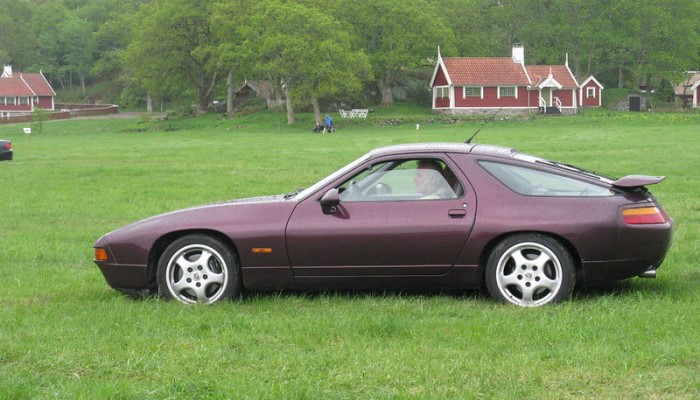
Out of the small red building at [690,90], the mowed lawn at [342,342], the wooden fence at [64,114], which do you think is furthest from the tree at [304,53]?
the mowed lawn at [342,342]

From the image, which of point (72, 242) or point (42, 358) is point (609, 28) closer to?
point (72, 242)

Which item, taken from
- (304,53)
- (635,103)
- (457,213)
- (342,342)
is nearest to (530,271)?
(457,213)

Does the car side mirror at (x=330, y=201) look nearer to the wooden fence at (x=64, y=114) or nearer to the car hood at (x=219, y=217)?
the car hood at (x=219, y=217)

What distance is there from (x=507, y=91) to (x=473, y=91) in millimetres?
2925

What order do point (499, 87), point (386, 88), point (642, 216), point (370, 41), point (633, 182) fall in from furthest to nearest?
point (386, 88) < point (499, 87) < point (370, 41) < point (633, 182) < point (642, 216)

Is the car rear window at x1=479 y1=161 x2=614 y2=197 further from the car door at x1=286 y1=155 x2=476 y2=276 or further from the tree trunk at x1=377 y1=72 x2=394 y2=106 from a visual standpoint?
the tree trunk at x1=377 y1=72 x2=394 y2=106

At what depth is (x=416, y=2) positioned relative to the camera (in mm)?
84625

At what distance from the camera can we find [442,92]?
284 feet

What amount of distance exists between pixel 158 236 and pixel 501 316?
2.90 meters

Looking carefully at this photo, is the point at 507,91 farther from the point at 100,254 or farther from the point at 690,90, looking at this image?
the point at 100,254

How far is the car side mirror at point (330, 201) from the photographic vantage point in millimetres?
7945

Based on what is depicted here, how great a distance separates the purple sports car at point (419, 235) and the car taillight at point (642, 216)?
0.01 meters

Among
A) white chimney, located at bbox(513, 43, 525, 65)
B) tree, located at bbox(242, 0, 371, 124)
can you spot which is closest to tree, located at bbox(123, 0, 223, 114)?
tree, located at bbox(242, 0, 371, 124)

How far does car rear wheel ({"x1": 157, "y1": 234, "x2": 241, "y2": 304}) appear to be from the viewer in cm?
812
